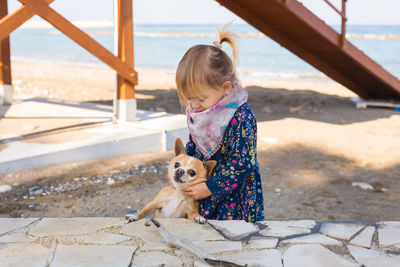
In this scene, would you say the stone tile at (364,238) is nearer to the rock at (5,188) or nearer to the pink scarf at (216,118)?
the pink scarf at (216,118)

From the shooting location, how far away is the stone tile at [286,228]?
2328 mm

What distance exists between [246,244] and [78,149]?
132 inches

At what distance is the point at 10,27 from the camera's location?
4.89m

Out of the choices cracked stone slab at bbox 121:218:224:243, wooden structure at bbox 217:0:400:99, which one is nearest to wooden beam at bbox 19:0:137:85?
wooden structure at bbox 217:0:400:99

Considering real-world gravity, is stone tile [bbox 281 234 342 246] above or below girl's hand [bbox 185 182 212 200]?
below

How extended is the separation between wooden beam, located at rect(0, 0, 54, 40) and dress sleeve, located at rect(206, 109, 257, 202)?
11.1 feet

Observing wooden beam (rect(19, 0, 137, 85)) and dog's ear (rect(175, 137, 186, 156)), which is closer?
dog's ear (rect(175, 137, 186, 156))

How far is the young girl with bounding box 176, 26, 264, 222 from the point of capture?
227 centimetres

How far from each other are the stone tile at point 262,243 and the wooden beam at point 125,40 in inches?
167

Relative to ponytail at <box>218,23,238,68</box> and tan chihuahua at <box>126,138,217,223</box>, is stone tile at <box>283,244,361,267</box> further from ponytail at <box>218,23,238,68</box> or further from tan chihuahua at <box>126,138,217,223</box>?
ponytail at <box>218,23,238,68</box>

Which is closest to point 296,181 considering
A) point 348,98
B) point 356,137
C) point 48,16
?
point 356,137

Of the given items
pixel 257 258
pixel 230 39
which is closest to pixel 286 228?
pixel 257 258

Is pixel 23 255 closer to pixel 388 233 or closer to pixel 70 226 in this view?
pixel 70 226

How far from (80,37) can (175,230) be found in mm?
3838
